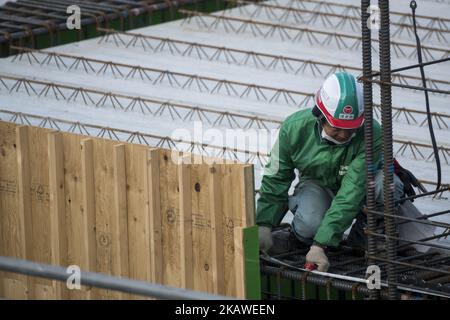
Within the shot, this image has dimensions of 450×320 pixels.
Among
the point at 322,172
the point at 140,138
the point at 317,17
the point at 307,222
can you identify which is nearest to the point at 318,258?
the point at 307,222

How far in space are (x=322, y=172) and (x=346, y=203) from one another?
0.45m

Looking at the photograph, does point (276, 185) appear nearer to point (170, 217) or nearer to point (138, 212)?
point (170, 217)

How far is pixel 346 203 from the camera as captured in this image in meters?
10.8

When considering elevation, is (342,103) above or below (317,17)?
below

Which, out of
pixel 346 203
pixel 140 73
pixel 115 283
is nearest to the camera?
pixel 115 283

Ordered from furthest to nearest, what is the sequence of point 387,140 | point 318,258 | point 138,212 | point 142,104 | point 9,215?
point 142,104 < point 9,215 < point 138,212 < point 318,258 < point 387,140

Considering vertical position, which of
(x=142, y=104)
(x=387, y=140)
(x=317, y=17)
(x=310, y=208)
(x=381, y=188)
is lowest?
(x=310, y=208)

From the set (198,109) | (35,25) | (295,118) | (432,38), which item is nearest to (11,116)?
(198,109)

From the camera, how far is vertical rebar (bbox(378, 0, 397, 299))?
32.3 ft

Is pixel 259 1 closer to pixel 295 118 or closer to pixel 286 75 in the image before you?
pixel 286 75

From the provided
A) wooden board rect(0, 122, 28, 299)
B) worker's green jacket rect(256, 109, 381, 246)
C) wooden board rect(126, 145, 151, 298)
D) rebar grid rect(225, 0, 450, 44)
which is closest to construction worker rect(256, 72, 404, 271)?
worker's green jacket rect(256, 109, 381, 246)

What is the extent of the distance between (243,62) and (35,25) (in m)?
2.56

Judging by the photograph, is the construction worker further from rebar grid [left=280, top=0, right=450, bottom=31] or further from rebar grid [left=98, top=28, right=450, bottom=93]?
rebar grid [left=280, top=0, right=450, bottom=31]

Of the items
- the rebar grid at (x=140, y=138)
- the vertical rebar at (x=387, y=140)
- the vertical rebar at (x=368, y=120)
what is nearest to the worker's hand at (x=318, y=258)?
the vertical rebar at (x=368, y=120)
